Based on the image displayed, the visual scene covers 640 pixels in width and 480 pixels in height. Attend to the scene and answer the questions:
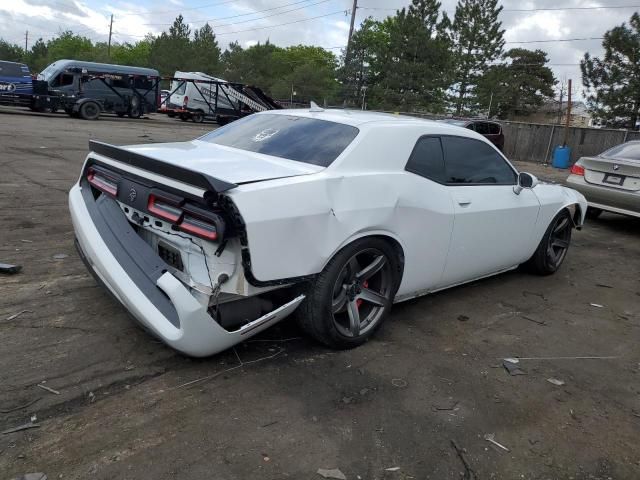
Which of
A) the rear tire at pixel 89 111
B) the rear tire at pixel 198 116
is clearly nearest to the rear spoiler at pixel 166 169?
the rear tire at pixel 89 111

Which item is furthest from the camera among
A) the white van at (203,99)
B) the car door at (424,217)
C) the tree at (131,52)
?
the tree at (131,52)

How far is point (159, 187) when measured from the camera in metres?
3.04

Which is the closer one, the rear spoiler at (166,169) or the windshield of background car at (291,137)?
the rear spoiler at (166,169)

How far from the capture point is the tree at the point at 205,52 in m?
66.4

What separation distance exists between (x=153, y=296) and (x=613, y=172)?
7741 millimetres

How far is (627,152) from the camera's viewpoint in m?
8.54

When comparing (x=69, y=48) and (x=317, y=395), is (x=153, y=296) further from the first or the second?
(x=69, y=48)

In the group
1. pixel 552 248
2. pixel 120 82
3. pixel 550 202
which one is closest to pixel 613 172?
pixel 552 248

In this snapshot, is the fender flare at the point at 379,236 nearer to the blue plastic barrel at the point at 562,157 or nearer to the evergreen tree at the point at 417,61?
the blue plastic barrel at the point at 562,157

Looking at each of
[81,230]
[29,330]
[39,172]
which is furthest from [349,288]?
[39,172]

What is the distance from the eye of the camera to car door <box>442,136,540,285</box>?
13.6 ft

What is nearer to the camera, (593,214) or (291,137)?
(291,137)

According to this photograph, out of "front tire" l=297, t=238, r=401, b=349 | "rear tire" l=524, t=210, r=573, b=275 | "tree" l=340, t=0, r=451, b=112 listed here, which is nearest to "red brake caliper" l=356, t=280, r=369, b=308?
"front tire" l=297, t=238, r=401, b=349

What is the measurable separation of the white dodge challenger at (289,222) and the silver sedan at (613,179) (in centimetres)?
448
